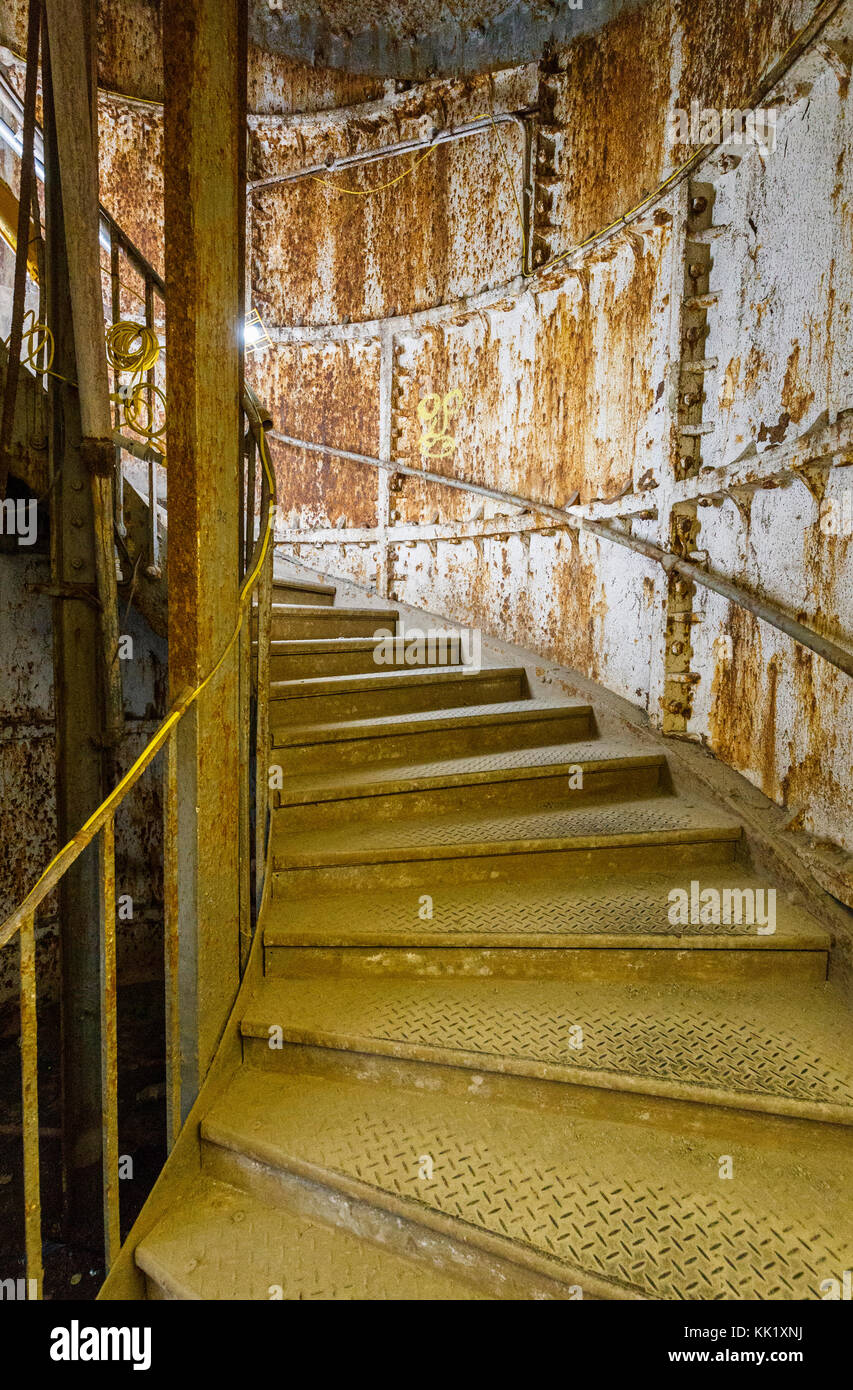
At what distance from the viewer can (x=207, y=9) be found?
2283 millimetres

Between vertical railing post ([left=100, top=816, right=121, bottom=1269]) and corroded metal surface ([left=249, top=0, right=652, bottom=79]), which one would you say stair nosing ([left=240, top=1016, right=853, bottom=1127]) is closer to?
vertical railing post ([left=100, top=816, right=121, bottom=1269])

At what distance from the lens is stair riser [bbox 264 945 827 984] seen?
8.30ft

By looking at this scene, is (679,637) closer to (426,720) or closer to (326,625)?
(426,720)

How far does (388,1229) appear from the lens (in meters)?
1.89

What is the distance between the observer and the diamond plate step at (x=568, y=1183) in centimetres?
168

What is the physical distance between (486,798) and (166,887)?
4.85 feet

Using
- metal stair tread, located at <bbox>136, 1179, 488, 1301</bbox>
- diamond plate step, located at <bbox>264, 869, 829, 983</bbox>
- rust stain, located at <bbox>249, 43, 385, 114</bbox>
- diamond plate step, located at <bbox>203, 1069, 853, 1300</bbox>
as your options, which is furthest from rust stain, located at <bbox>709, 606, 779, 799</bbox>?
rust stain, located at <bbox>249, 43, 385, 114</bbox>

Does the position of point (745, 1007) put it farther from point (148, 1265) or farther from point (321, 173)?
point (321, 173)

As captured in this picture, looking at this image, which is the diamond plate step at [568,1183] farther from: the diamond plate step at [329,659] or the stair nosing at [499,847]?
the diamond plate step at [329,659]

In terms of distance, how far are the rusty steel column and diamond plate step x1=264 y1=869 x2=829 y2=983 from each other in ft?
0.84

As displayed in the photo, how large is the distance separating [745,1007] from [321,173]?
606 centimetres

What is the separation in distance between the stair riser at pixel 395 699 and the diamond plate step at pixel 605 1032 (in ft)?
4.64

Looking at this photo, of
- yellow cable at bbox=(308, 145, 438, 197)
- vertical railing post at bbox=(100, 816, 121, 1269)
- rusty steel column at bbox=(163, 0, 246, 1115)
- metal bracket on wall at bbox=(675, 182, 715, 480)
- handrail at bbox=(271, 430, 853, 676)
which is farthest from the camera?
yellow cable at bbox=(308, 145, 438, 197)

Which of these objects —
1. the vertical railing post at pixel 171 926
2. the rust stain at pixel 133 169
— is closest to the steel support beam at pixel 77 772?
the vertical railing post at pixel 171 926
